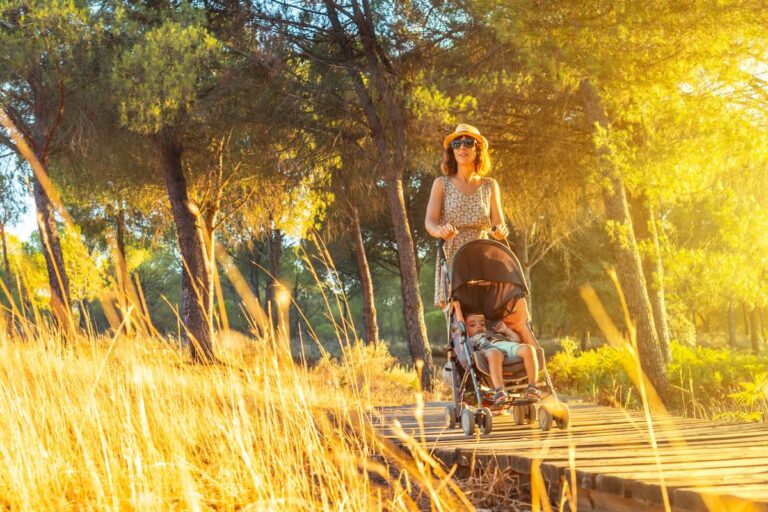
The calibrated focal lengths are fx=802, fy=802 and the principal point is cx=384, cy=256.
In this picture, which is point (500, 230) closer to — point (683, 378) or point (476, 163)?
point (476, 163)

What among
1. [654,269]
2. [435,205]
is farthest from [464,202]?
[654,269]

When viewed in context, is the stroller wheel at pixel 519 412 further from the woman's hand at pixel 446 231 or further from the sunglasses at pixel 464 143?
the sunglasses at pixel 464 143

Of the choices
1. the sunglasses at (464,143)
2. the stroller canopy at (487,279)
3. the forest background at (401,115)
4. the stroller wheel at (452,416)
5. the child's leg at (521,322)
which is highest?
the forest background at (401,115)

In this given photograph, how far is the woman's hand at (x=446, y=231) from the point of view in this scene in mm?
5555

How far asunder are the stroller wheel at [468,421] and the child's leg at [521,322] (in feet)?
2.13

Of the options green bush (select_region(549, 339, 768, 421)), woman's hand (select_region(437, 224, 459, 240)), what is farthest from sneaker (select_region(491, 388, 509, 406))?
green bush (select_region(549, 339, 768, 421))

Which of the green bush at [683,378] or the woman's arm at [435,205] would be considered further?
the green bush at [683,378]

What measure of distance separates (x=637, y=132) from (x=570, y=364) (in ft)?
15.0

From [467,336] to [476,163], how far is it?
138cm

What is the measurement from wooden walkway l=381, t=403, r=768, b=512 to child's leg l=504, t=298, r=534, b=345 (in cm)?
60

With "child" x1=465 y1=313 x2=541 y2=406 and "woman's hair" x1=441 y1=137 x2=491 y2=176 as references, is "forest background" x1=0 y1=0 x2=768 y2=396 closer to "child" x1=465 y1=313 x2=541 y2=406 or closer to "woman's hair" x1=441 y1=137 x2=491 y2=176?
"woman's hair" x1=441 y1=137 x2=491 y2=176

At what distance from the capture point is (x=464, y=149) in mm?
5926

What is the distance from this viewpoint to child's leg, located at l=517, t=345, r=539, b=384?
5246 mm

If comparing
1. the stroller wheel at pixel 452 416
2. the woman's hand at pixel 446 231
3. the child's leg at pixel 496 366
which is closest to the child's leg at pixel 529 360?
the child's leg at pixel 496 366
